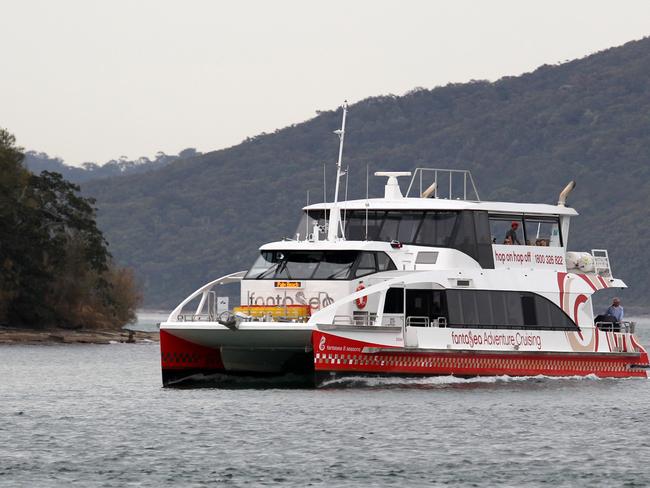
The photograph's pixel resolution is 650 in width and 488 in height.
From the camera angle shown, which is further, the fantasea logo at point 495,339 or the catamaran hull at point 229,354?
the fantasea logo at point 495,339

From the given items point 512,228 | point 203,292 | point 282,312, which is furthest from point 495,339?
point 203,292

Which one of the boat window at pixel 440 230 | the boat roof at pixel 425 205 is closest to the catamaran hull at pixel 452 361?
the boat window at pixel 440 230

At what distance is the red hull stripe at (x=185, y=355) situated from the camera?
39.4 meters

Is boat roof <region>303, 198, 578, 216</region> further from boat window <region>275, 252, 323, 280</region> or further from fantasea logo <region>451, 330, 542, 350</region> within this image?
fantasea logo <region>451, 330, 542, 350</region>

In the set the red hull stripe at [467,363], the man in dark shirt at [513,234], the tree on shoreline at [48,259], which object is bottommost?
the red hull stripe at [467,363]

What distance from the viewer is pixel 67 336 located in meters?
80.1

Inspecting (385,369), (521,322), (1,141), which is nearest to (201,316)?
(385,369)

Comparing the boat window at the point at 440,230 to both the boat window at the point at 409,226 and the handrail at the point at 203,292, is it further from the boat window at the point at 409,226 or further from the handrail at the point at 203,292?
the handrail at the point at 203,292

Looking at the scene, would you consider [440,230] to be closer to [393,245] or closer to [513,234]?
[393,245]

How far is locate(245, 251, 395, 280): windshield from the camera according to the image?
38688mm

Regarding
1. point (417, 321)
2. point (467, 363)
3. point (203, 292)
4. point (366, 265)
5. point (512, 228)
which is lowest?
point (467, 363)

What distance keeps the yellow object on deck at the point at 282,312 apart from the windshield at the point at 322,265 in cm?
101

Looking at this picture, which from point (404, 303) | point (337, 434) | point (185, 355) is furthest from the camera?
point (185, 355)

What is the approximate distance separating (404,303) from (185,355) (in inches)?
226
